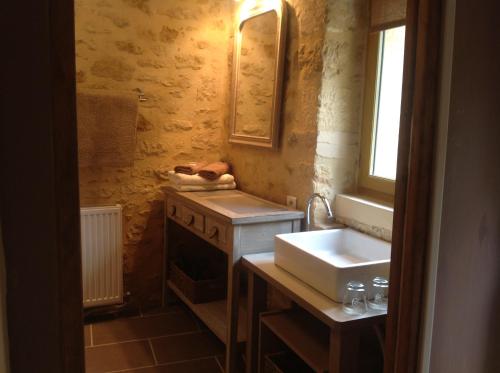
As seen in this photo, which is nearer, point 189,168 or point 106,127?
point 106,127

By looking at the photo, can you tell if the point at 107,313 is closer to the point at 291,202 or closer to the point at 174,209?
the point at 174,209

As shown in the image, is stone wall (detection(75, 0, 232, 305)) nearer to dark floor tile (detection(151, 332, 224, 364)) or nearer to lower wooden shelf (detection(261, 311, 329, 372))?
dark floor tile (detection(151, 332, 224, 364))

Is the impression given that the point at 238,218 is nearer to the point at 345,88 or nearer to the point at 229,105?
the point at 345,88

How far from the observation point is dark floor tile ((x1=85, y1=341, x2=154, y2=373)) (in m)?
2.71

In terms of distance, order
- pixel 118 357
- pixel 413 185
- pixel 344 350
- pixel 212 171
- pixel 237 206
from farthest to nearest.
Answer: pixel 212 171, pixel 118 357, pixel 237 206, pixel 344 350, pixel 413 185

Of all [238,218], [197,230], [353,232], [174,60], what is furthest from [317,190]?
[174,60]

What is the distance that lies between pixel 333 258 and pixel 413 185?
109 cm

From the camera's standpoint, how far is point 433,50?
1.24 meters

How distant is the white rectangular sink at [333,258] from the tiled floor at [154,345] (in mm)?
946

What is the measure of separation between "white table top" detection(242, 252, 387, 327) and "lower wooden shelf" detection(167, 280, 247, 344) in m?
0.50

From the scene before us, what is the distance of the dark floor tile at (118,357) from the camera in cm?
271

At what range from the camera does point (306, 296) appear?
1.90 metres

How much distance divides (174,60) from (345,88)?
4.38 feet

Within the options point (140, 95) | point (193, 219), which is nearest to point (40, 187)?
point (193, 219)
